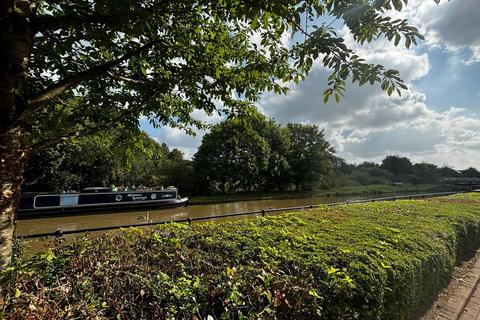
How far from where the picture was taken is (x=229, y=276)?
79.4 inches

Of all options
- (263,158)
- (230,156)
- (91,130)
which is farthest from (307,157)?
(91,130)

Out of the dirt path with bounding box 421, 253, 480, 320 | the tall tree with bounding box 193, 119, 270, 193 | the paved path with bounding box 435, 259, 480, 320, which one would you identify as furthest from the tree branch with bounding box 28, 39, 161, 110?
the tall tree with bounding box 193, 119, 270, 193

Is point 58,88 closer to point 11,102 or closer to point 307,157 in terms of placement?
point 11,102

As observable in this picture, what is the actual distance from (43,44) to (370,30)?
275 centimetres

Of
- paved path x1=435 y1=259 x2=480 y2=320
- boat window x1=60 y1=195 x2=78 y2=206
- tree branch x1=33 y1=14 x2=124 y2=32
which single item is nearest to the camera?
tree branch x1=33 y1=14 x2=124 y2=32

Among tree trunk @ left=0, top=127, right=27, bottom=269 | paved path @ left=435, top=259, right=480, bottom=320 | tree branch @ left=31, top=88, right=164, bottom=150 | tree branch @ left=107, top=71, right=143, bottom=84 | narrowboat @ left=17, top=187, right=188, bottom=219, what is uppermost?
tree branch @ left=107, top=71, right=143, bottom=84

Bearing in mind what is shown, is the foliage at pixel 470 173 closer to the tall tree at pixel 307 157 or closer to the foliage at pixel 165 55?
the tall tree at pixel 307 157

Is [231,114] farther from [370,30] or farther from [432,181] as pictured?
[432,181]

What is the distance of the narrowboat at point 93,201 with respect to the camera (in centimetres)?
1616

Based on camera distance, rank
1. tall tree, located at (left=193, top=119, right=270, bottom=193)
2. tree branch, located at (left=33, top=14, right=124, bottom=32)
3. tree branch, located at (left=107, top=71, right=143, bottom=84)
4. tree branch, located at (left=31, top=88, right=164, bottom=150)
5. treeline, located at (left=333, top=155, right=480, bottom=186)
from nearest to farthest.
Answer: tree branch, located at (left=33, top=14, right=124, bottom=32)
tree branch, located at (left=31, top=88, right=164, bottom=150)
tree branch, located at (left=107, top=71, right=143, bottom=84)
tall tree, located at (left=193, top=119, right=270, bottom=193)
treeline, located at (left=333, top=155, right=480, bottom=186)

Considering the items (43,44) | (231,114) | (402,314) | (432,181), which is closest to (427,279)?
(402,314)

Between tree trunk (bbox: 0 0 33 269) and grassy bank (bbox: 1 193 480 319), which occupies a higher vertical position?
tree trunk (bbox: 0 0 33 269)

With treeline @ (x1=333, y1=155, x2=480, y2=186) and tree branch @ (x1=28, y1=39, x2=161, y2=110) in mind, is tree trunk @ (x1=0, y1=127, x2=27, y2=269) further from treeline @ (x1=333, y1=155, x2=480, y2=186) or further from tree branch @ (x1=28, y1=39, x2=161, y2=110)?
treeline @ (x1=333, y1=155, x2=480, y2=186)

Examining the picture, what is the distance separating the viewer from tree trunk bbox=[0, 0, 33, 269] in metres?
1.83
